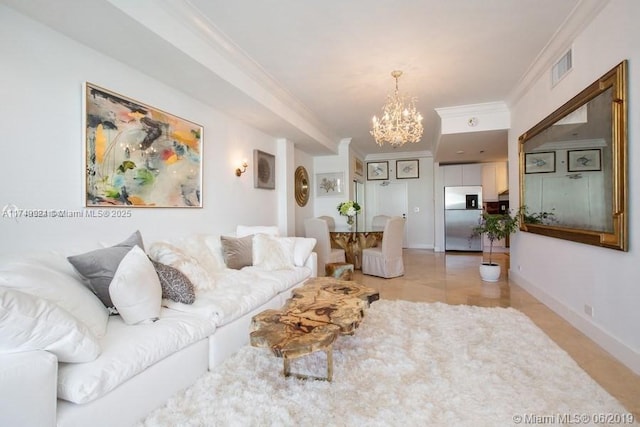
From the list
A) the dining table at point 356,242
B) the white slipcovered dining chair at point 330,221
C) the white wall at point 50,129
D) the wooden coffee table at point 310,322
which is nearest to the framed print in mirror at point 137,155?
the white wall at point 50,129

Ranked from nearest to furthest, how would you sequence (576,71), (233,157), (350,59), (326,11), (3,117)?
(3,117), (326,11), (576,71), (350,59), (233,157)

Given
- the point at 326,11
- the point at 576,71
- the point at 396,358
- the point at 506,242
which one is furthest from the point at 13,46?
the point at 506,242

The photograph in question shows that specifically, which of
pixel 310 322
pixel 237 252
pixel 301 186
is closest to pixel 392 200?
pixel 301 186

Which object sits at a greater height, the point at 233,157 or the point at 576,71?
the point at 576,71

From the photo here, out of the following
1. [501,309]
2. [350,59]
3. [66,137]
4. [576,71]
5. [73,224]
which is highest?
[350,59]

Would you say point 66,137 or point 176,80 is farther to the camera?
point 176,80

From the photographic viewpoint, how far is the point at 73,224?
220cm

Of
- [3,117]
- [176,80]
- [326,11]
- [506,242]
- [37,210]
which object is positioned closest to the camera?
[3,117]

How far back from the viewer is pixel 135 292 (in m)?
1.72

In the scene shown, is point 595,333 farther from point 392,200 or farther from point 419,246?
point 392,200

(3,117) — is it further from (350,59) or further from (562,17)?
(562,17)

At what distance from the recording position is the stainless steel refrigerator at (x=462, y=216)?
752 centimetres

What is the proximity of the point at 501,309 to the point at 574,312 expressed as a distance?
1.94ft

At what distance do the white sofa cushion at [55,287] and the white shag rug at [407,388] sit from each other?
599 mm
